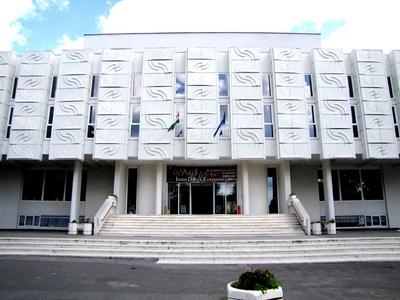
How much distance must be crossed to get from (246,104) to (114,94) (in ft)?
27.4

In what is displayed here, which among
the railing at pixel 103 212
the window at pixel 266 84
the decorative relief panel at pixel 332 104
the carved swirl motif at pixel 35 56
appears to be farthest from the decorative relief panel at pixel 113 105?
the decorative relief panel at pixel 332 104

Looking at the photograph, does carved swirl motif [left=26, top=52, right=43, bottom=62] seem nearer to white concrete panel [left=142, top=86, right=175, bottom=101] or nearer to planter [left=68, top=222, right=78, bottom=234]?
white concrete panel [left=142, top=86, right=175, bottom=101]

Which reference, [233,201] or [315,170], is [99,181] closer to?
[233,201]

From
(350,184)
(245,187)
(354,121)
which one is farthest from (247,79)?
(350,184)

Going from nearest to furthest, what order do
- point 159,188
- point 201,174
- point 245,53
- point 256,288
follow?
1. point 256,288
2. point 159,188
3. point 245,53
4. point 201,174

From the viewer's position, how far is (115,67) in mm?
21703

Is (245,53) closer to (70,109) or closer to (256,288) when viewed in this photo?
(70,109)

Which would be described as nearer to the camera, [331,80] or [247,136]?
[247,136]

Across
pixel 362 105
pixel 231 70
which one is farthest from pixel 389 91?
pixel 231 70

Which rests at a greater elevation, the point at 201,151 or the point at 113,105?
the point at 113,105

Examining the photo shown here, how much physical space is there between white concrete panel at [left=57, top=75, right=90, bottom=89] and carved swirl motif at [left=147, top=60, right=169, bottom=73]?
416 centimetres

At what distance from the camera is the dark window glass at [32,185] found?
24328mm

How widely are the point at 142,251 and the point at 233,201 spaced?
33.7 feet

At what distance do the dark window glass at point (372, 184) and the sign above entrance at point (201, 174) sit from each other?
9.81m
